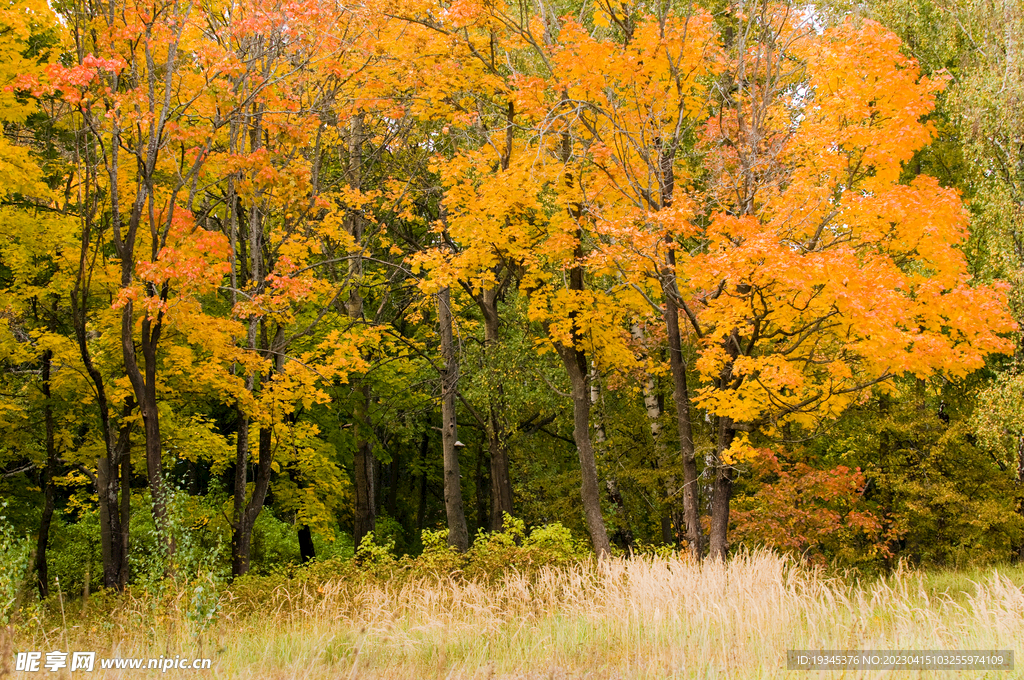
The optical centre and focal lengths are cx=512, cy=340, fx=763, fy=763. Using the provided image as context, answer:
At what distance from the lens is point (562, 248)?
39.1 ft

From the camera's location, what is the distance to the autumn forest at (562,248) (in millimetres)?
9688

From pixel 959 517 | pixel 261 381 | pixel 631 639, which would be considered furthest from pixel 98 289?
pixel 959 517

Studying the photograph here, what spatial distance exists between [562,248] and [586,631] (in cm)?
665

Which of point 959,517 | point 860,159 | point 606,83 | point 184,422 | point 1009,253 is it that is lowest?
point 959,517

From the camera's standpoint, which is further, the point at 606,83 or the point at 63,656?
the point at 606,83

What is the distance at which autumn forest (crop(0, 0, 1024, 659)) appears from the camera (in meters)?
9.69

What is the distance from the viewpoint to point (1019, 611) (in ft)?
18.8

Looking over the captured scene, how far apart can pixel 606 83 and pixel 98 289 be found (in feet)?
29.2

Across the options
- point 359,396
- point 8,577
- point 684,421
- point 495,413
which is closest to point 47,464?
point 359,396

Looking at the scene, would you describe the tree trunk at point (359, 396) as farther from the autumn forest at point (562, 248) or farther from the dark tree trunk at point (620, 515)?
the dark tree trunk at point (620, 515)

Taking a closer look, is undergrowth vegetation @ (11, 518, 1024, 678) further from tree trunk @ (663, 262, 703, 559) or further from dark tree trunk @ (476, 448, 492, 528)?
dark tree trunk @ (476, 448, 492, 528)

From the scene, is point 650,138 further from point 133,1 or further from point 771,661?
point 771,661

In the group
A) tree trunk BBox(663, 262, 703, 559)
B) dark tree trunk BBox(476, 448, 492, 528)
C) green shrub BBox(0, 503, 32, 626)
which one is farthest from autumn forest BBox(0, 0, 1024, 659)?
dark tree trunk BBox(476, 448, 492, 528)

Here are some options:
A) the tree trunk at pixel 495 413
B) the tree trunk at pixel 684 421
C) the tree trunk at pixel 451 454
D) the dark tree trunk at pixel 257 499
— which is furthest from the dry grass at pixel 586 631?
the tree trunk at pixel 451 454
